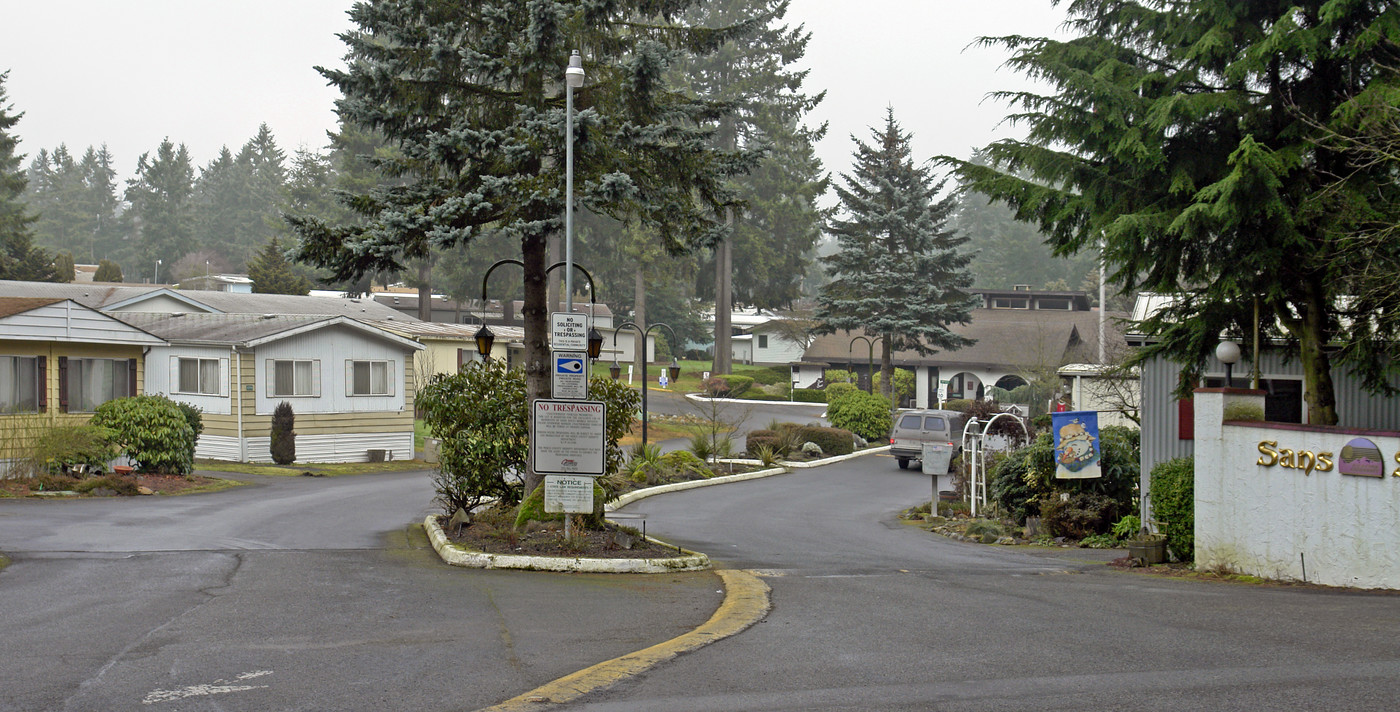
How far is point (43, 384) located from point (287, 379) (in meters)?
7.07

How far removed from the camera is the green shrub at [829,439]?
3778cm

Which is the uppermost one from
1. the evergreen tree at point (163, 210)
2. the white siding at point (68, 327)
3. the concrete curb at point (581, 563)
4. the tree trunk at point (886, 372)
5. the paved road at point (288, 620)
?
the evergreen tree at point (163, 210)

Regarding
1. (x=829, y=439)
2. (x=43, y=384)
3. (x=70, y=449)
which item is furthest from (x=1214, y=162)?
(x=43, y=384)

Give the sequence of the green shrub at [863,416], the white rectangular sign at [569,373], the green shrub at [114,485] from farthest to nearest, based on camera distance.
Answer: the green shrub at [863,416], the green shrub at [114,485], the white rectangular sign at [569,373]

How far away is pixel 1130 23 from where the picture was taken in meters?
15.5

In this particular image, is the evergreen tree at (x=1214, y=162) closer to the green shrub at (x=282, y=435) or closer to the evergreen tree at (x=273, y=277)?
the green shrub at (x=282, y=435)

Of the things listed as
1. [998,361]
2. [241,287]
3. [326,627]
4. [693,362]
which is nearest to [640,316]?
[693,362]

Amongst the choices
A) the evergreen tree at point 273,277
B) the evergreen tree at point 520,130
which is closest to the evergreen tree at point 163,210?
the evergreen tree at point 273,277

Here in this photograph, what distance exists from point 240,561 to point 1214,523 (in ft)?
38.4

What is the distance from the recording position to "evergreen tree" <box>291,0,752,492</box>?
47.0 feet

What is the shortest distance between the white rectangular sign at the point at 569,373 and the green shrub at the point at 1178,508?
7957 millimetres

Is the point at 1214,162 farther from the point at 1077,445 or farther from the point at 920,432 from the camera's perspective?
the point at 920,432

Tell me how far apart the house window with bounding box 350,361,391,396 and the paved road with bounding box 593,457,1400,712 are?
2194 centimetres

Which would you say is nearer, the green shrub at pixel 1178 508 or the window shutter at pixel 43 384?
the green shrub at pixel 1178 508
